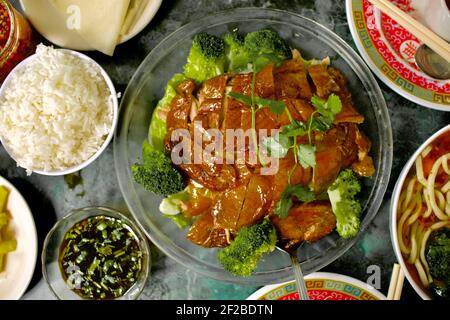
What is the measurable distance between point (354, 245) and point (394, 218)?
350mm

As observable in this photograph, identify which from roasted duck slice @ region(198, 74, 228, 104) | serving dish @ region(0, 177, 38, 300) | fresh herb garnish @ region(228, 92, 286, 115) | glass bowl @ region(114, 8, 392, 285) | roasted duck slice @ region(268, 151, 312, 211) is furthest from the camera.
A: serving dish @ region(0, 177, 38, 300)

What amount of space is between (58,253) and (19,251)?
25cm

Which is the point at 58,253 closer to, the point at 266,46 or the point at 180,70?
the point at 180,70

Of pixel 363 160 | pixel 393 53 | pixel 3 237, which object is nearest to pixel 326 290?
pixel 363 160

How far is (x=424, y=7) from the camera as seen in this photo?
8.73ft

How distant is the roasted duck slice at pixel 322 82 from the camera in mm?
2385

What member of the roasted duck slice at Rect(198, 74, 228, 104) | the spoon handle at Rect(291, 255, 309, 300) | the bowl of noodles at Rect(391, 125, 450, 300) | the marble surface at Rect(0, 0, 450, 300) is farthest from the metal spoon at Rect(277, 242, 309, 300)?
the roasted duck slice at Rect(198, 74, 228, 104)

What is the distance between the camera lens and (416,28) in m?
2.44

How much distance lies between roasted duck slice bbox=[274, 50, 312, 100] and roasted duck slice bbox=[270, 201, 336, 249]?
0.56 meters

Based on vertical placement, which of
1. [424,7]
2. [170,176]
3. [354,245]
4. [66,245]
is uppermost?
[424,7]

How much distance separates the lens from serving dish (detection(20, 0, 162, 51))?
2670 millimetres

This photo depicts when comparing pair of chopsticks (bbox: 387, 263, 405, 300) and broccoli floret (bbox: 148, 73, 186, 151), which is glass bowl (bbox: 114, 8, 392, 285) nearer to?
broccoli floret (bbox: 148, 73, 186, 151)
